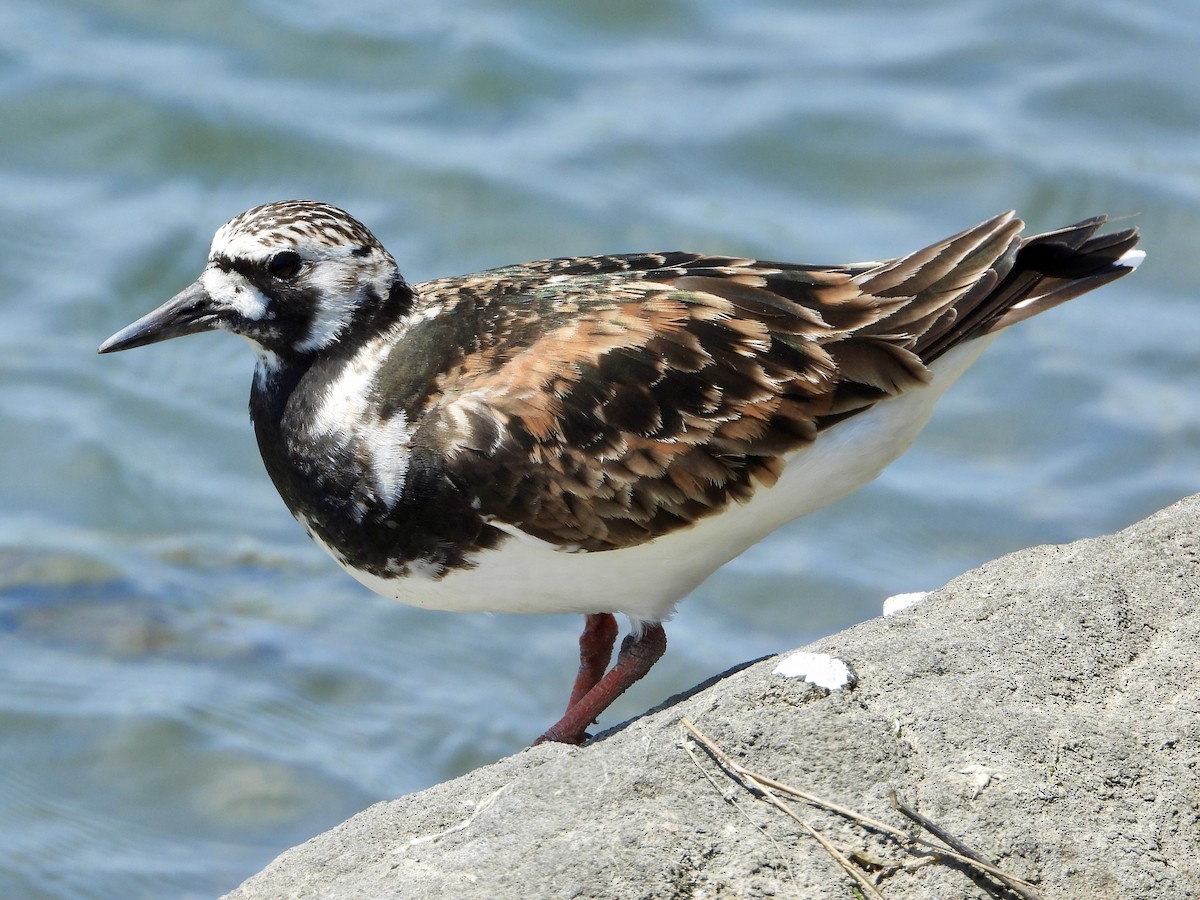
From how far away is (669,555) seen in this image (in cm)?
489

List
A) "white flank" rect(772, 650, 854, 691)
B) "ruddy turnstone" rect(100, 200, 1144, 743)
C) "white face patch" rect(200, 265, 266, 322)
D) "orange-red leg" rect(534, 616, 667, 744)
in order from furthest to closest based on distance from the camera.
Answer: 1. "orange-red leg" rect(534, 616, 667, 744)
2. "white face patch" rect(200, 265, 266, 322)
3. "ruddy turnstone" rect(100, 200, 1144, 743)
4. "white flank" rect(772, 650, 854, 691)

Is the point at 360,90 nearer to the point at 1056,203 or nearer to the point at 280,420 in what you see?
the point at 1056,203

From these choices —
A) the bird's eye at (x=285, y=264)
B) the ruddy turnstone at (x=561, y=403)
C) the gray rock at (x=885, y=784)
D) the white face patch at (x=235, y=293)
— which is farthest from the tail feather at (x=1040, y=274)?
the white face patch at (x=235, y=293)

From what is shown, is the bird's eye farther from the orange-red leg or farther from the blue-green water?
the blue-green water

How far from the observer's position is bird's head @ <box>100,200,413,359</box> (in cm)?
477

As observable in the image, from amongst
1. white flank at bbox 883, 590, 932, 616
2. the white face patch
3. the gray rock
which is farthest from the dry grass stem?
the white face patch

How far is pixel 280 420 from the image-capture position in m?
4.93

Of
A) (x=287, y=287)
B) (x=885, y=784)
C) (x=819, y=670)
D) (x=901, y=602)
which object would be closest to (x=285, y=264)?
(x=287, y=287)

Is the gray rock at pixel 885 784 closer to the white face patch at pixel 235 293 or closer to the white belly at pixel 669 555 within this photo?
the white belly at pixel 669 555

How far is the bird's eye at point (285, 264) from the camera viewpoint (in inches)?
188

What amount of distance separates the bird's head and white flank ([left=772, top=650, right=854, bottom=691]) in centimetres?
181

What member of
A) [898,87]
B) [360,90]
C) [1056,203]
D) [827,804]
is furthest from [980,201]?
[827,804]

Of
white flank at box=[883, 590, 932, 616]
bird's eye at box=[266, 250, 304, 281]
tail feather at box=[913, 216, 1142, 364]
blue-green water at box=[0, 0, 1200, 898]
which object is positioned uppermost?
blue-green water at box=[0, 0, 1200, 898]

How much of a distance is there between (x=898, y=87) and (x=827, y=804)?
30.2 ft
